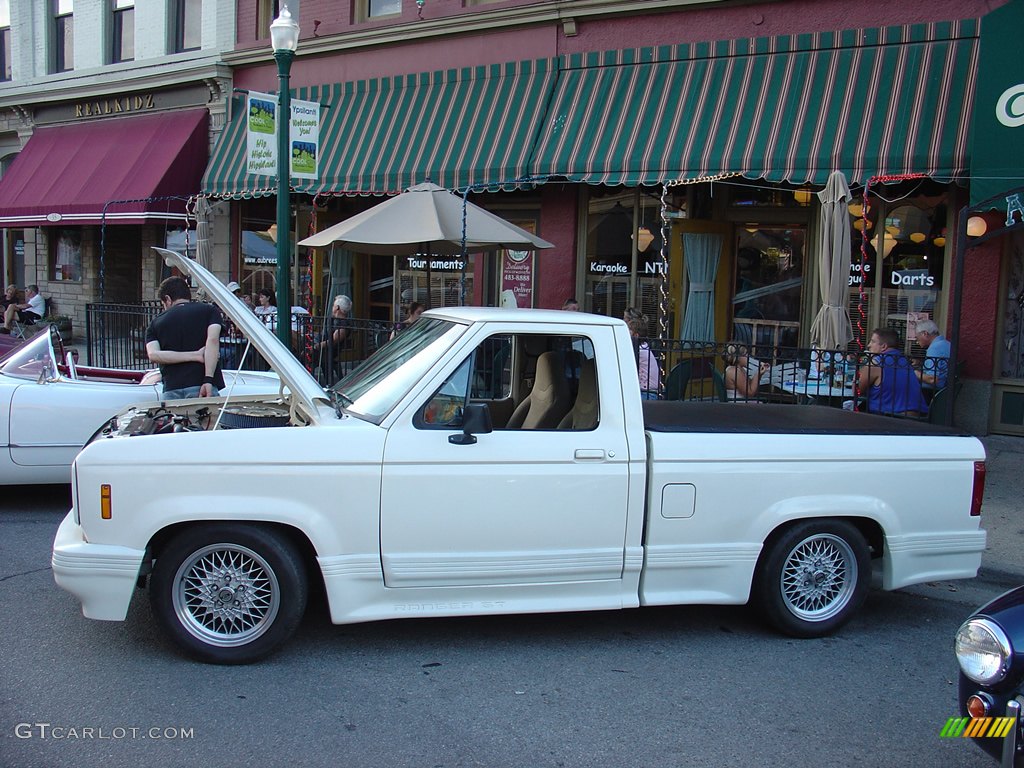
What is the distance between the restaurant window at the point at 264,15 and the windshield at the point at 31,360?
10246mm

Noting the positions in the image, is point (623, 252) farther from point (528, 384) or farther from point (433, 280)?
point (528, 384)

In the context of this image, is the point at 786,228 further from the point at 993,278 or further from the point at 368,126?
the point at 368,126

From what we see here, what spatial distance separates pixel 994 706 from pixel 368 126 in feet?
42.2

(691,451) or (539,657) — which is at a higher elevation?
(691,451)

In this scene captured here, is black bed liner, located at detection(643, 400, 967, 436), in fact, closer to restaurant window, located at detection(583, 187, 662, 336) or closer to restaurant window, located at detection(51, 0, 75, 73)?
restaurant window, located at detection(583, 187, 662, 336)

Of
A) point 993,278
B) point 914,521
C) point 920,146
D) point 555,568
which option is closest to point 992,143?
point 920,146

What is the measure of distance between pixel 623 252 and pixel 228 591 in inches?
372

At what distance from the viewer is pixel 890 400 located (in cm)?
910

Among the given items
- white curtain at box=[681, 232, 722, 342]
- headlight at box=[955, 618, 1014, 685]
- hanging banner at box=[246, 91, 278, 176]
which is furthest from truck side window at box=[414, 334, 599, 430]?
white curtain at box=[681, 232, 722, 342]

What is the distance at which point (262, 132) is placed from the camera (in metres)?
9.52

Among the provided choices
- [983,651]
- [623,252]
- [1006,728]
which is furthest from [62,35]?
[1006,728]

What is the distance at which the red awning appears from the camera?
52.5ft

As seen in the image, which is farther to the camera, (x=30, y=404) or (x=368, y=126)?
(x=368, y=126)

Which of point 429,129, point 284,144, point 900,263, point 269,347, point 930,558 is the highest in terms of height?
point 429,129
